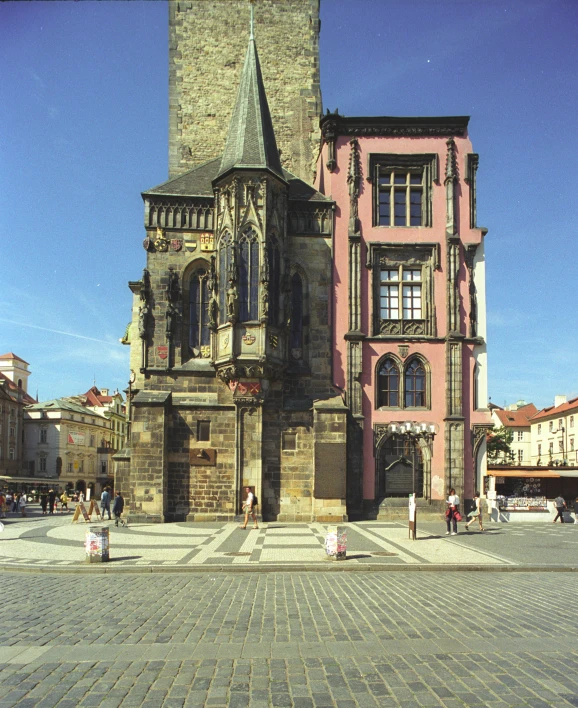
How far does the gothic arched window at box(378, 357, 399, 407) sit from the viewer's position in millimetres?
29484

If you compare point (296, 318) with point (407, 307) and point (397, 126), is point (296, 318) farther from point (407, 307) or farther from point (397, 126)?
point (397, 126)

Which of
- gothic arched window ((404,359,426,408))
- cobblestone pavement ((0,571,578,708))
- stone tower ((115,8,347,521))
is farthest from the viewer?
gothic arched window ((404,359,426,408))

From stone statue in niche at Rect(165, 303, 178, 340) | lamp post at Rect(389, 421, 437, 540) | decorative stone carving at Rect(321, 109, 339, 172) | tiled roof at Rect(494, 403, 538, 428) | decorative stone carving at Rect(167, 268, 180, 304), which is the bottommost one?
lamp post at Rect(389, 421, 437, 540)

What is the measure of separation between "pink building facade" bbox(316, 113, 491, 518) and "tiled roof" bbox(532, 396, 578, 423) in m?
47.6

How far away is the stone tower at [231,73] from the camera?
116 ft

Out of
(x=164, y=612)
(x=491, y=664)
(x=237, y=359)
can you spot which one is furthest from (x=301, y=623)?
(x=237, y=359)

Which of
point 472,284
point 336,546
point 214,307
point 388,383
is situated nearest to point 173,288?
point 214,307

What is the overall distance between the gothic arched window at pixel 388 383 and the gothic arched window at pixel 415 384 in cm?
42

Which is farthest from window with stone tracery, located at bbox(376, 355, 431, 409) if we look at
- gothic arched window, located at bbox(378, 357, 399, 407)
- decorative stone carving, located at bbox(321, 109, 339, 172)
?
decorative stone carving, located at bbox(321, 109, 339, 172)

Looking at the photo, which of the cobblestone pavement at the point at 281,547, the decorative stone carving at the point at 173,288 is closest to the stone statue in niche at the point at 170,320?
the decorative stone carving at the point at 173,288

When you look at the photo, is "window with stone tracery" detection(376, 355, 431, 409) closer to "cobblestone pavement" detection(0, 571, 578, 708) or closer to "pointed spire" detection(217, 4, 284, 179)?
"pointed spire" detection(217, 4, 284, 179)

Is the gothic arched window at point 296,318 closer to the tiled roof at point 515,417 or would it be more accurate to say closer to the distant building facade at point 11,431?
the distant building facade at point 11,431

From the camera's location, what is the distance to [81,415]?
9062 cm

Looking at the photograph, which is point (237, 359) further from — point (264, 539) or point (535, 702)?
point (535, 702)
